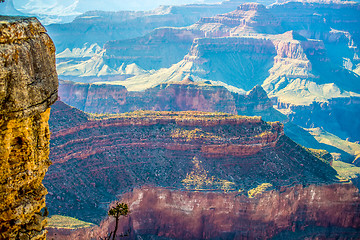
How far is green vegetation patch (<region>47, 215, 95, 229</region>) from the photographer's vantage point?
3584 centimetres

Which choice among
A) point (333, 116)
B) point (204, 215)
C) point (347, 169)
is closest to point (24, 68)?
point (204, 215)

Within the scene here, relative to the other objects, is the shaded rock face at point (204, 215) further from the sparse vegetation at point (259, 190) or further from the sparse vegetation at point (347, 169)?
the sparse vegetation at point (347, 169)

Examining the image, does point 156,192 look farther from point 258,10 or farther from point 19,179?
point 258,10

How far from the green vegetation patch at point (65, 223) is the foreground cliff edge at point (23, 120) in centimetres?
2328

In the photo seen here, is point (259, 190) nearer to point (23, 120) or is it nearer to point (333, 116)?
point (23, 120)

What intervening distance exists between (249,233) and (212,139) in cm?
1001

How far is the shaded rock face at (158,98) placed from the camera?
92.1 meters

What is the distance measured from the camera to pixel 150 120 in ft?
164

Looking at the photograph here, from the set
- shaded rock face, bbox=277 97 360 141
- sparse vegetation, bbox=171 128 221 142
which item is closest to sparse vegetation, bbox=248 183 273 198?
sparse vegetation, bbox=171 128 221 142

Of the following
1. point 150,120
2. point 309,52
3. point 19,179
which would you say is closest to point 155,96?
point 150,120

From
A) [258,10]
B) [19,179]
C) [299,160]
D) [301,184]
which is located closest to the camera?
[19,179]

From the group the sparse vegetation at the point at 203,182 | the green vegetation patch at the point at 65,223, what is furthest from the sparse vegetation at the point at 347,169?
the green vegetation patch at the point at 65,223

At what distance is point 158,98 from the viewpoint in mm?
95375

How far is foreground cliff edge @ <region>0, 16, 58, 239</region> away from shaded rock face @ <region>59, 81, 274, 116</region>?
7853 centimetres
